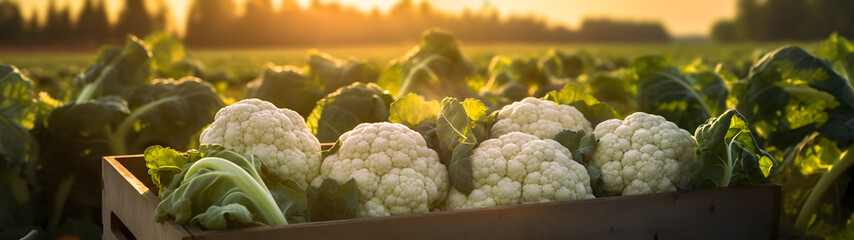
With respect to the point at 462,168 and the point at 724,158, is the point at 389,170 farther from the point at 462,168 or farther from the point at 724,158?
the point at 724,158

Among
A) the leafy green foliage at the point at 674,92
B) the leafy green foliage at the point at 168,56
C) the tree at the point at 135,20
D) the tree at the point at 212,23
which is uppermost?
the leafy green foliage at the point at 674,92

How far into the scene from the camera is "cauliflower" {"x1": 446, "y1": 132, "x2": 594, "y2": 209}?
2.74m

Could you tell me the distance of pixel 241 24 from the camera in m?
79.9

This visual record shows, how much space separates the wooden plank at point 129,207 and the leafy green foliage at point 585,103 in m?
1.92

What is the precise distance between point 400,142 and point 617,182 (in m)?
0.85

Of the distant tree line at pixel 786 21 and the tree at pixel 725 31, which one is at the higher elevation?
the distant tree line at pixel 786 21

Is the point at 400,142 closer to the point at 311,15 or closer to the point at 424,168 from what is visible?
the point at 424,168

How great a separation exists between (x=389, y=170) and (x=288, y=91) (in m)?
2.64

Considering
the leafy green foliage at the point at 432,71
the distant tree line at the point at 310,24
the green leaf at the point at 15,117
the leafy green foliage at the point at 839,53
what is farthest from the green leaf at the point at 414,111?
the distant tree line at the point at 310,24

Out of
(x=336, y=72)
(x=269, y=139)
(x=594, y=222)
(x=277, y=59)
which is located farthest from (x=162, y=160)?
(x=277, y=59)

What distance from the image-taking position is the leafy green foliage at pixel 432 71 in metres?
5.33

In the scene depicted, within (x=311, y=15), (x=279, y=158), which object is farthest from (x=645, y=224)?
(x=311, y=15)

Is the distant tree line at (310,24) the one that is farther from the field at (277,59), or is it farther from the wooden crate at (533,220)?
the wooden crate at (533,220)

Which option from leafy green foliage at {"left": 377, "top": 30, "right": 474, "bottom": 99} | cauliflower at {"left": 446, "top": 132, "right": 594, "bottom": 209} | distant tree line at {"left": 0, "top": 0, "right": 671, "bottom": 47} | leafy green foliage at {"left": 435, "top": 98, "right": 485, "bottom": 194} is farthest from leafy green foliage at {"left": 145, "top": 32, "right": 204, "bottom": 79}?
distant tree line at {"left": 0, "top": 0, "right": 671, "bottom": 47}
